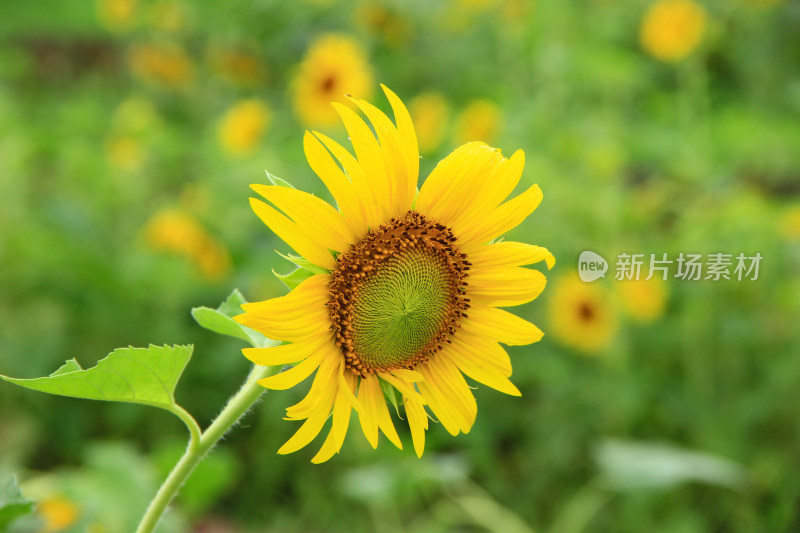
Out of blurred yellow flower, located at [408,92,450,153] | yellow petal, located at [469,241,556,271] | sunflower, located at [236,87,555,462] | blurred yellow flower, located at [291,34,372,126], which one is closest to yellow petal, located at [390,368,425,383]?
sunflower, located at [236,87,555,462]

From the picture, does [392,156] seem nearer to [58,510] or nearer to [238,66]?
[58,510]

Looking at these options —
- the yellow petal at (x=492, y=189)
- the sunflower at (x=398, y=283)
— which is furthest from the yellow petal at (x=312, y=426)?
the yellow petal at (x=492, y=189)

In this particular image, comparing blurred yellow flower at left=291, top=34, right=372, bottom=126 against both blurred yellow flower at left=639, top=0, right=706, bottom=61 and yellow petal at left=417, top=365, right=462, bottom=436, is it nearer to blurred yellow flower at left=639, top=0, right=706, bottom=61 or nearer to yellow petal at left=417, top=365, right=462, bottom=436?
blurred yellow flower at left=639, top=0, right=706, bottom=61

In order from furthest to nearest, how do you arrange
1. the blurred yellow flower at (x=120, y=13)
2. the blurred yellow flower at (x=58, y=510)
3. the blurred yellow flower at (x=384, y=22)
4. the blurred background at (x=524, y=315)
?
the blurred yellow flower at (x=120, y=13) → the blurred yellow flower at (x=384, y=22) → the blurred background at (x=524, y=315) → the blurred yellow flower at (x=58, y=510)

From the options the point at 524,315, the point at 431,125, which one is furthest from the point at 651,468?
the point at 431,125

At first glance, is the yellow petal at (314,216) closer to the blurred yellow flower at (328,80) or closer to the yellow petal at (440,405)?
the yellow petal at (440,405)

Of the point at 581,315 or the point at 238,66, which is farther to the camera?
the point at 238,66

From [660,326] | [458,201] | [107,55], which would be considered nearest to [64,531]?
[458,201]
